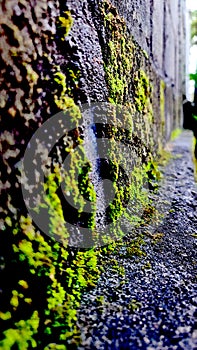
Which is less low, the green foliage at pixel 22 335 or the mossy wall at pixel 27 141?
the mossy wall at pixel 27 141

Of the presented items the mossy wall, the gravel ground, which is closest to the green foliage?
the mossy wall

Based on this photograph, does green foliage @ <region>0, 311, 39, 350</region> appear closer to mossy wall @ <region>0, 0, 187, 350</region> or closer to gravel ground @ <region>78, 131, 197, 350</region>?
mossy wall @ <region>0, 0, 187, 350</region>

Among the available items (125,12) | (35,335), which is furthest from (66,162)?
(125,12)

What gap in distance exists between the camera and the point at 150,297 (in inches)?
32.4

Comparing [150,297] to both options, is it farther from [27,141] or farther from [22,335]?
[27,141]

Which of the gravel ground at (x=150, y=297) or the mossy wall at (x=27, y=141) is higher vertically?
the mossy wall at (x=27, y=141)

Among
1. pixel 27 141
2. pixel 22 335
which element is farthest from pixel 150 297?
pixel 27 141

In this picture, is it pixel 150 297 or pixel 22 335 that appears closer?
pixel 22 335

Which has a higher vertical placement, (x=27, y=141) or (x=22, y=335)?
(x=27, y=141)

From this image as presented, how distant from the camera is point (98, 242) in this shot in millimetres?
993

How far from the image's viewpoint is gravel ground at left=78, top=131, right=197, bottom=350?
698 millimetres

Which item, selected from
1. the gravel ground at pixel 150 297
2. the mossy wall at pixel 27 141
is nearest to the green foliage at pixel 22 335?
the mossy wall at pixel 27 141

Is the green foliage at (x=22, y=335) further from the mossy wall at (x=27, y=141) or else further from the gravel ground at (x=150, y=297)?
the gravel ground at (x=150, y=297)

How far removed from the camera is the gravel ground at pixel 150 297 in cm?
70
